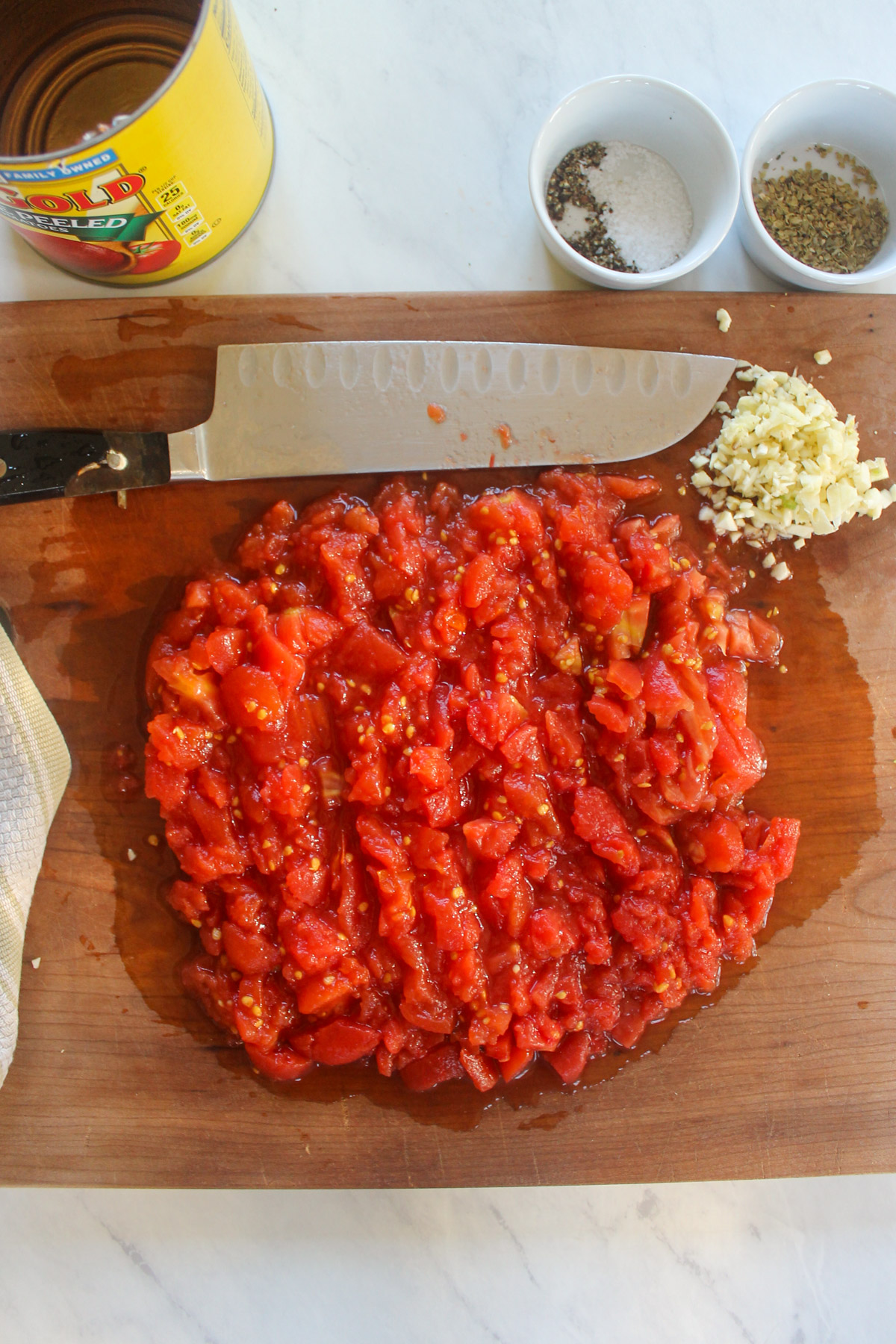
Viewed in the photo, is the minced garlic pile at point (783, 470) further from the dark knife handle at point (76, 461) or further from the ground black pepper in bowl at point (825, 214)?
the dark knife handle at point (76, 461)

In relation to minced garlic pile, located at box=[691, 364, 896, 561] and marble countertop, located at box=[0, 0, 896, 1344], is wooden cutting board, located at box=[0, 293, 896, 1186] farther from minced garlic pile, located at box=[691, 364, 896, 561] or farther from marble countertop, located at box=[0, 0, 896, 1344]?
marble countertop, located at box=[0, 0, 896, 1344]

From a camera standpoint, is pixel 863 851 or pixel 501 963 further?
pixel 863 851

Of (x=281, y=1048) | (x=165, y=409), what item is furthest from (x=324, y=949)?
(x=165, y=409)

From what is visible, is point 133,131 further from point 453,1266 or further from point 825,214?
point 453,1266

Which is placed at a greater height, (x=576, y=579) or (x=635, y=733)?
(x=576, y=579)

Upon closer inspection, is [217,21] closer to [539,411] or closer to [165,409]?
[165,409]

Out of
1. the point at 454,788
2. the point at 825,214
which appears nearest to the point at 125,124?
the point at 454,788

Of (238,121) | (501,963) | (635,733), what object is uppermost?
(238,121)
